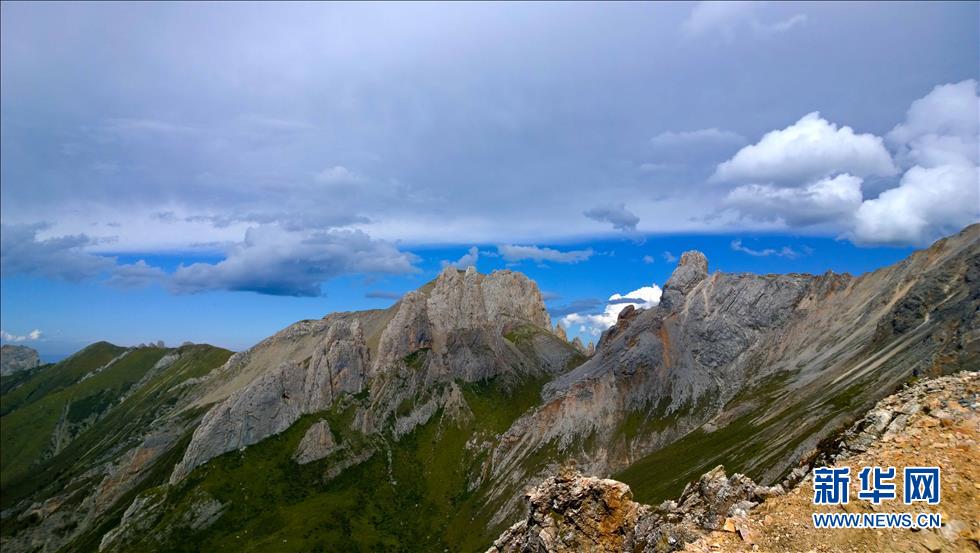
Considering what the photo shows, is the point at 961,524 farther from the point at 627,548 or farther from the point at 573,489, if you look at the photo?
the point at 573,489

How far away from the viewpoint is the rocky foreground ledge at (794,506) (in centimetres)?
2694

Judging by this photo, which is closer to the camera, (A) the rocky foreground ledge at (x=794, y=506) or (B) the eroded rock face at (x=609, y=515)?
(A) the rocky foreground ledge at (x=794, y=506)

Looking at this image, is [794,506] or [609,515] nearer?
[794,506]

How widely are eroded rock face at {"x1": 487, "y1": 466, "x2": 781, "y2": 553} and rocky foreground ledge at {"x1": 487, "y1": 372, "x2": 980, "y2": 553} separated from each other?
85 mm

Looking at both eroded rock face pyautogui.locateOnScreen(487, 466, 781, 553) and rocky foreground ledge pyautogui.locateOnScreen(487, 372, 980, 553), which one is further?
eroded rock face pyautogui.locateOnScreen(487, 466, 781, 553)

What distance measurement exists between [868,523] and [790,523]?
3.62 meters

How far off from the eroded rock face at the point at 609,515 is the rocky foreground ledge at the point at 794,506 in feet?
0.28

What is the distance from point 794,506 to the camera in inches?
1172

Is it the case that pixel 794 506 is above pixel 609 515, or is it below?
above

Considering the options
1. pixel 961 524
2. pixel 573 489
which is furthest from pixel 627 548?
pixel 961 524

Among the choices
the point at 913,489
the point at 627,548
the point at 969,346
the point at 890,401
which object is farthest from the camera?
the point at 969,346

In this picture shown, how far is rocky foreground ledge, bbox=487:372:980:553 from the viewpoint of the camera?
88.4 feet

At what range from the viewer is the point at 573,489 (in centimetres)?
4653

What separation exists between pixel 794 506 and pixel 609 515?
57.2 feet
